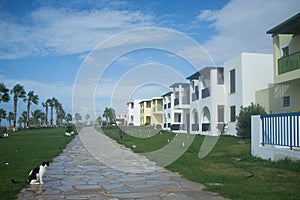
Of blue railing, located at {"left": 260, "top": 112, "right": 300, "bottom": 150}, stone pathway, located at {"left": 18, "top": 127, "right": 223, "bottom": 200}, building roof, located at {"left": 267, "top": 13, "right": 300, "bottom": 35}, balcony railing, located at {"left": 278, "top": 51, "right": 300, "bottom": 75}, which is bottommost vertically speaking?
stone pathway, located at {"left": 18, "top": 127, "right": 223, "bottom": 200}

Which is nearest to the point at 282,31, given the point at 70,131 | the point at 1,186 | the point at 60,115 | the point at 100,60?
the point at 100,60

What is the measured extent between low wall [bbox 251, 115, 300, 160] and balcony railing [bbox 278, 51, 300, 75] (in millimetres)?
6197

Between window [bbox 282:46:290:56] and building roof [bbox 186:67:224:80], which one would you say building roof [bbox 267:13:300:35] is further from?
building roof [bbox 186:67:224:80]

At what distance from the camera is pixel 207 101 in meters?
28.7

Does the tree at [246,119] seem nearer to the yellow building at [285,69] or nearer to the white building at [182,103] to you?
the yellow building at [285,69]

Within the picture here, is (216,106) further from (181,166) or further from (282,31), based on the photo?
(181,166)

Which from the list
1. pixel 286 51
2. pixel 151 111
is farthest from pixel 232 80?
pixel 151 111

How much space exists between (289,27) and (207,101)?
42.4 ft

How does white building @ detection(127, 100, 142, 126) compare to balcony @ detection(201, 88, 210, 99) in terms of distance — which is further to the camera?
white building @ detection(127, 100, 142, 126)

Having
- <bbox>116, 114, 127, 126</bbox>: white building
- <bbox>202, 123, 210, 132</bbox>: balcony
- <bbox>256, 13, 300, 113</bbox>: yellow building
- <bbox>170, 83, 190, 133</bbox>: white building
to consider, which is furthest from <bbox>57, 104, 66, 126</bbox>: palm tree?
<bbox>256, 13, 300, 113</bbox>: yellow building

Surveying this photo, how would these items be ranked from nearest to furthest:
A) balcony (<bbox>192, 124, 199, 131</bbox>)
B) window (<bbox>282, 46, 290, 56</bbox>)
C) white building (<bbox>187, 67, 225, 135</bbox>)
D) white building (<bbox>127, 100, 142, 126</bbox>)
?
window (<bbox>282, 46, 290, 56</bbox>)
white building (<bbox>187, 67, 225, 135</bbox>)
balcony (<bbox>192, 124, 199, 131</bbox>)
white building (<bbox>127, 100, 142, 126</bbox>)

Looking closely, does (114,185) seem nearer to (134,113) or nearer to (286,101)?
(286,101)

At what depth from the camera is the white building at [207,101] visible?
1070 inches

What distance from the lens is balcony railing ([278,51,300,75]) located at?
16227 millimetres
